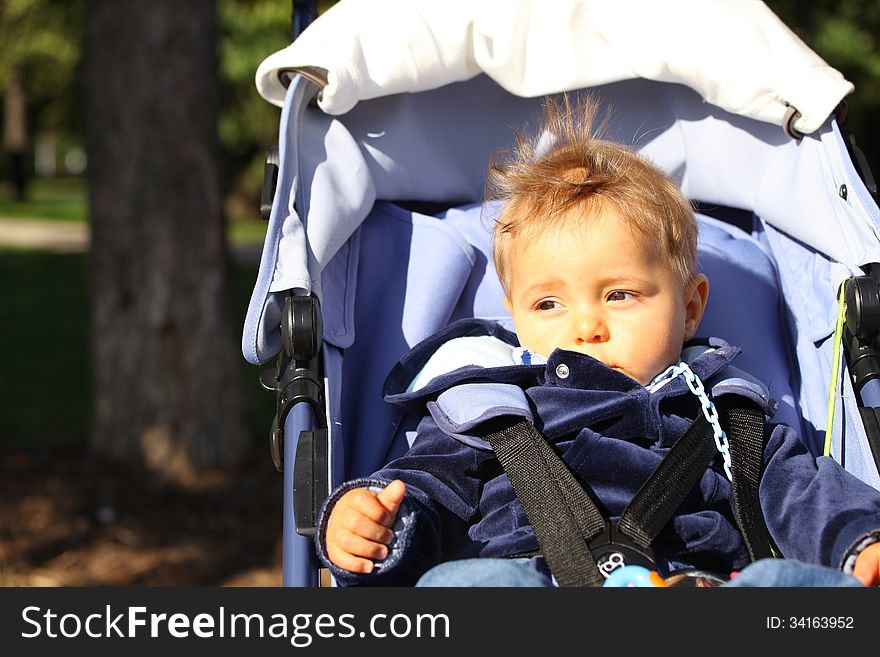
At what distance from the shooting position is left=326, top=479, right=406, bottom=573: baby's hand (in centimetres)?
196

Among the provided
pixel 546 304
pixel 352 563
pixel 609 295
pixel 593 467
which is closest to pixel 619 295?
pixel 609 295

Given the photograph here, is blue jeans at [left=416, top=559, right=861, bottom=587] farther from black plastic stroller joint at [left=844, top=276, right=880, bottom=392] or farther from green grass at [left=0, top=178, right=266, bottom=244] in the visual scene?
green grass at [left=0, top=178, right=266, bottom=244]

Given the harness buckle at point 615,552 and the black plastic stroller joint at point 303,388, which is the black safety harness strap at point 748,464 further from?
the black plastic stroller joint at point 303,388

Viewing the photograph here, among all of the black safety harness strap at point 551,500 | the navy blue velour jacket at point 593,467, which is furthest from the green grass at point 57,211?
the black safety harness strap at point 551,500

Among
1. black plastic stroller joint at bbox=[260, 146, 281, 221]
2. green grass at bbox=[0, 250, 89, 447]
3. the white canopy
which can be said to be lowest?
green grass at bbox=[0, 250, 89, 447]

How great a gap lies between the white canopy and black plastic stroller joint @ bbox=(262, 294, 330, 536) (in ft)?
2.09

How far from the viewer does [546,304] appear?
2395 mm

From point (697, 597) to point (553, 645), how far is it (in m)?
0.23

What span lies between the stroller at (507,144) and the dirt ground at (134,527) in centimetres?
228

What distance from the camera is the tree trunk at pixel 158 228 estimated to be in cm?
501

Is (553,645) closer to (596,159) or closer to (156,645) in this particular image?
(156,645)

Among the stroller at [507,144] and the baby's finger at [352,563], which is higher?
the stroller at [507,144]

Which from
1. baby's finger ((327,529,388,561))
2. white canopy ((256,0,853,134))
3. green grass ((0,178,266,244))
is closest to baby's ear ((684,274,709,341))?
white canopy ((256,0,853,134))

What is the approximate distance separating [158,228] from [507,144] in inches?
95.4
